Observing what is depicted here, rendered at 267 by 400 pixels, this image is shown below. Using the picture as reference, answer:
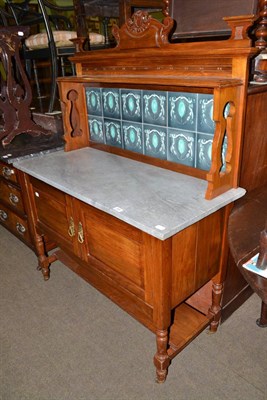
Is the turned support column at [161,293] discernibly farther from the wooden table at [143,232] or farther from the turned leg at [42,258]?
the turned leg at [42,258]

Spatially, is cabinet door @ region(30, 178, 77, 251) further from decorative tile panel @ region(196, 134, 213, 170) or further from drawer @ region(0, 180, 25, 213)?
decorative tile panel @ region(196, 134, 213, 170)

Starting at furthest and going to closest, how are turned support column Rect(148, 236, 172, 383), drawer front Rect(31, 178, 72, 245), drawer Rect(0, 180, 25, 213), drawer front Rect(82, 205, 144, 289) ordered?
drawer Rect(0, 180, 25, 213), drawer front Rect(31, 178, 72, 245), drawer front Rect(82, 205, 144, 289), turned support column Rect(148, 236, 172, 383)

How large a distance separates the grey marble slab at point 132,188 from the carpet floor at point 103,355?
2.83ft

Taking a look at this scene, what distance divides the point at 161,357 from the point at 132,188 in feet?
2.65

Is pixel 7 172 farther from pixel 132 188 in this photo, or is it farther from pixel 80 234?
pixel 132 188

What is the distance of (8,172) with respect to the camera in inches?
90.4

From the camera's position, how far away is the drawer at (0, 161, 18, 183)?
7.37 ft

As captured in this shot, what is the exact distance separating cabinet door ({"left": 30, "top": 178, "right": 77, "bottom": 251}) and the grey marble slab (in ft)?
0.34

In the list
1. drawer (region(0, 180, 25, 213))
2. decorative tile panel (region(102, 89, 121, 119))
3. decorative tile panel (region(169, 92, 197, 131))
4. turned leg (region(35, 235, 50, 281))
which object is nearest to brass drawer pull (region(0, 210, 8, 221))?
drawer (region(0, 180, 25, 213))

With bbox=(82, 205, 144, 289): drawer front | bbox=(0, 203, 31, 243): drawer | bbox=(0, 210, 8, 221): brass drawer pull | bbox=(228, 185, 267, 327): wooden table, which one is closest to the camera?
bbox=(228, 185, 267, 327): wooden table

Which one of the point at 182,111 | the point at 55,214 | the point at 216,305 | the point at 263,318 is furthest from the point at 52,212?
the point at 263,318

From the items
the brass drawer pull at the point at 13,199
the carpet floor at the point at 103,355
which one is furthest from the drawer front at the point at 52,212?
the carpet floor at the point at 103,355

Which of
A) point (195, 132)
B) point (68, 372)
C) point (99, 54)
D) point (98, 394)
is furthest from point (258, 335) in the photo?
point (99, 54)

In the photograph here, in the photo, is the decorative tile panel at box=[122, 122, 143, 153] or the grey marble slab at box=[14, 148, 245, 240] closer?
the grey marble slab at box=[14, 148, 245, 240]
